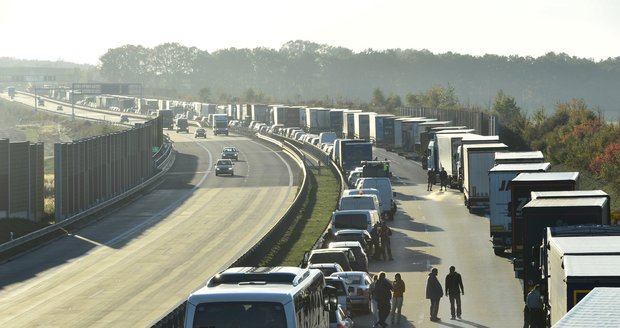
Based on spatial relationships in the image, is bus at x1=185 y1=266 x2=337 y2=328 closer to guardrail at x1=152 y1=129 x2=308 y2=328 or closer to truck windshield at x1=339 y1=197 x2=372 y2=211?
guardrail at x1=152 y1=129 x2=308 y2=328

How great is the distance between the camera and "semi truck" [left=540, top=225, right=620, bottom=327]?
63.9ft

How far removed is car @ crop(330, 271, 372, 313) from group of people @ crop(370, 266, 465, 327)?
27 centimetres

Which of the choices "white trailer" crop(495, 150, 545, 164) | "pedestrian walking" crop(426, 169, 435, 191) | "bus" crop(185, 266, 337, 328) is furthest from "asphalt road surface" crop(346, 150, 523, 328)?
"bus" crop(185, 266, 337, 328)

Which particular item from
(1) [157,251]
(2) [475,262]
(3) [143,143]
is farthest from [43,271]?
(3) [143,143]

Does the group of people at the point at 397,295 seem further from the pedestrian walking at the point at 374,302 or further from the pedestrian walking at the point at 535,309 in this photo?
the pedestrian walking at the point at 535,309

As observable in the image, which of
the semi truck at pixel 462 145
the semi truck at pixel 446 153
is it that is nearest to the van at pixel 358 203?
the semi truck at pixel 462 145

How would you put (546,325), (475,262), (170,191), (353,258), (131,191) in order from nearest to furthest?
(546,325) → (353,258) → (475,262) → (131,191) → (170,191)

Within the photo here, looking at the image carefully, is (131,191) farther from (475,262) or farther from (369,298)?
(369,298)

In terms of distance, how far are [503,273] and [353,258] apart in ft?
17.9

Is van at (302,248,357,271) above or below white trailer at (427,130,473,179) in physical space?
below

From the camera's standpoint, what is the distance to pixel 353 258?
39.4m

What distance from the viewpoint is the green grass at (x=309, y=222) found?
47125 millimetres

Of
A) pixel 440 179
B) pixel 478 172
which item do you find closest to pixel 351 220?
pixel 478 172

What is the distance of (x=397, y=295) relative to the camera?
32.2 metres
